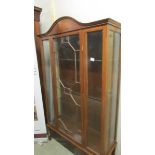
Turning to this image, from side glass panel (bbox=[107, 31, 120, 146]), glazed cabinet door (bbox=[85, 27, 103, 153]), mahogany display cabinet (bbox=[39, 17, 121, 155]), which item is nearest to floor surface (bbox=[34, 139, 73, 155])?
mahogany display cabinet (bbox=[39, 17, 121, 155])

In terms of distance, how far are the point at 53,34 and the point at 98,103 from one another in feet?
3.25

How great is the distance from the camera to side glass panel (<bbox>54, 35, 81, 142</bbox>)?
1.62 metres

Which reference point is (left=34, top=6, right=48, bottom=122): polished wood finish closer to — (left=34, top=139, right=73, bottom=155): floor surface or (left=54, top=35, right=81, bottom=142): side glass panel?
(left=54, top=35, right=81, bottom=142): side glass panel

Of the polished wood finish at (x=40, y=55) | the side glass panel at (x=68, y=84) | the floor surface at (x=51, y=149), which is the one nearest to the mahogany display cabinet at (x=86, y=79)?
the side glass panel at (x=68, y=84)

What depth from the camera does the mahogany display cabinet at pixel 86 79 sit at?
4.13 feet

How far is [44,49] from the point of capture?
→ 1.96 m

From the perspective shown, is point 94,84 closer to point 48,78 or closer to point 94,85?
point 94,85

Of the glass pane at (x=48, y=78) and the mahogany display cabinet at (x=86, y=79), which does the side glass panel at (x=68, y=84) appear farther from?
the glass pane at (x=48, y=78)

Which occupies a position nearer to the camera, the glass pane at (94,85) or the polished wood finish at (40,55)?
the glass pane at (94,85)

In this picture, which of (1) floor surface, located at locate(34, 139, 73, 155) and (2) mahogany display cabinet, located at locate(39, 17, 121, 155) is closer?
(2) mahogany display cabinet, located at locate(39, 17, 121, 155)

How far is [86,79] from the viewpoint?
1.40 meters

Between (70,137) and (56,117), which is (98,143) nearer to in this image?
(70,137)

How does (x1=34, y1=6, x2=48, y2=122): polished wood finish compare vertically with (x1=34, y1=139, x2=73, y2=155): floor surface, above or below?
above
